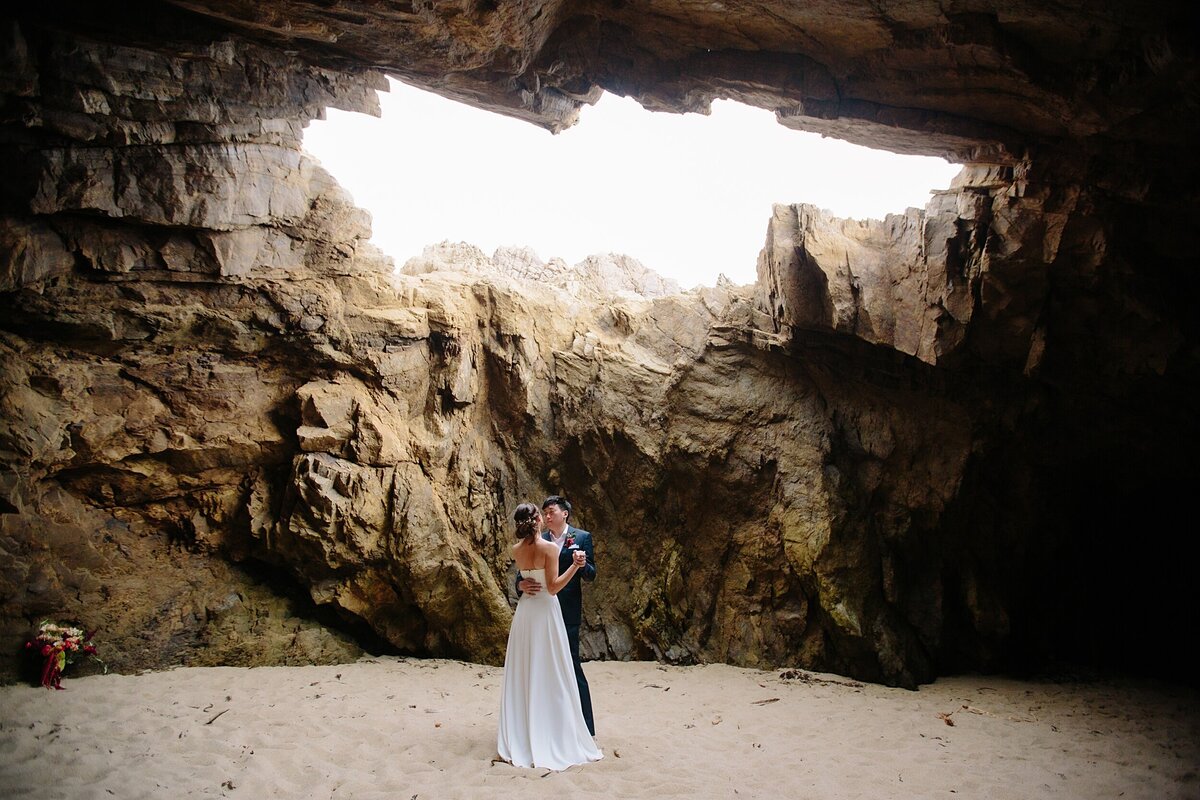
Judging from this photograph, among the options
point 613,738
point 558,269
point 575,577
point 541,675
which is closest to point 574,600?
point 575,577

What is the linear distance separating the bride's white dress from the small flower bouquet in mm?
4078

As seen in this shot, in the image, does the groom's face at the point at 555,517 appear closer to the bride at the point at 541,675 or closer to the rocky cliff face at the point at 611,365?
the bride at the point at 541,675

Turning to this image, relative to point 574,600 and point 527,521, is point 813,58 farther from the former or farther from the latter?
point 574,600

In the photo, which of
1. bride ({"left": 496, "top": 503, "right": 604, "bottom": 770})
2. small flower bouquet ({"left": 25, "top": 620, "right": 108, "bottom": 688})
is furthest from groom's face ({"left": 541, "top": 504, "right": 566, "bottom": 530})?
small flower bouquet ({"left": 25, "top": 620, "right": 108, "bottom": 688})

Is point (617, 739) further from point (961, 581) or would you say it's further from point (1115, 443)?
point (1115, 443)

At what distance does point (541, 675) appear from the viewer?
5336 mm

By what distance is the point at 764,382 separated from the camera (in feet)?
30.0

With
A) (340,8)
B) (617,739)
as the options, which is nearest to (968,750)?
(617,739)

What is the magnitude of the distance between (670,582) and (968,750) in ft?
12.2

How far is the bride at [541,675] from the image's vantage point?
530cm

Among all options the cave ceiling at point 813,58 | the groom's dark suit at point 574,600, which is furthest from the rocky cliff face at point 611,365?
the groom's dark suit at point 574,600

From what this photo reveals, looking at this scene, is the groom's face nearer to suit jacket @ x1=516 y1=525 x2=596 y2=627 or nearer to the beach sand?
suit jacket @ x1=516 y1=525 x2=596 y2=627

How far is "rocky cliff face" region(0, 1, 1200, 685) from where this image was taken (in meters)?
6.11

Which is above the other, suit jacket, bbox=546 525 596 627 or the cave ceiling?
the cave ceiling
